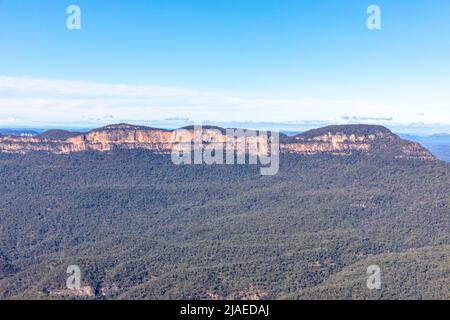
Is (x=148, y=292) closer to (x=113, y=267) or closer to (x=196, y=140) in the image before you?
(x=113, y=267)

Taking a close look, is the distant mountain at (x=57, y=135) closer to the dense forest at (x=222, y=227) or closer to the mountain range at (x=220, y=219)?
the mountain range at (x=220, y=219)

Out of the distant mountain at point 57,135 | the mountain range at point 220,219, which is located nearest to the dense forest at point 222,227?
the mountain range at point 220,219

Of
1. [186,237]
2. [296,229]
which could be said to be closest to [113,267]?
[186,237]

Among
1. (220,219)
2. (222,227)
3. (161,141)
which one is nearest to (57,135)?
(161,141)

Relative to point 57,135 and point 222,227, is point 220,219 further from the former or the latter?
point 57,135

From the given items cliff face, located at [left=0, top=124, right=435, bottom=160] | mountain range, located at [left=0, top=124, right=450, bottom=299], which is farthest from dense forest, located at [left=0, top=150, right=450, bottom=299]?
cliff face, located at [left=0, top=124, right=435, bottom=160]

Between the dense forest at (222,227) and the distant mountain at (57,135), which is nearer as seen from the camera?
the dense forest at (222,227)
